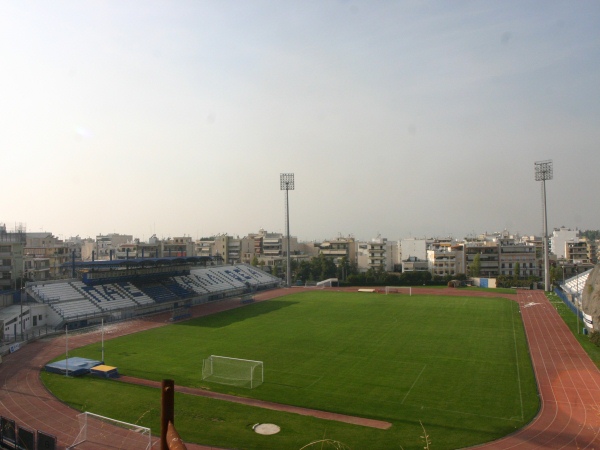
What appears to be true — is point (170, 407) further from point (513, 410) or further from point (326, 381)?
point (326, 381)

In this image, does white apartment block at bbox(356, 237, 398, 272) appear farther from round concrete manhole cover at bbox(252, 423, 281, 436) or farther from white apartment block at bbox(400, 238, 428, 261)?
round concrete manhole cover at bbox(252, 423, 281, 436)

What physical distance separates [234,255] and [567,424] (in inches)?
3313

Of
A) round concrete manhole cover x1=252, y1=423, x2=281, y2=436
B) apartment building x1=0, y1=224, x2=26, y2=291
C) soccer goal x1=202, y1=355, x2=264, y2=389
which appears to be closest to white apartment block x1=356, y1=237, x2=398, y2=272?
apartment building x1=0, y1=224, x2=26, y2=291

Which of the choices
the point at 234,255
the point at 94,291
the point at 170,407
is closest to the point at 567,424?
the point at 170,407

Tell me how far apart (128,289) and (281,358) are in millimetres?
23562

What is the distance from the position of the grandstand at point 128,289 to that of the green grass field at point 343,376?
22.4 feet

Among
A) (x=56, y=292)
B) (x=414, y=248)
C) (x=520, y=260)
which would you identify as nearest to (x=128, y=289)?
(x=56, y=292)

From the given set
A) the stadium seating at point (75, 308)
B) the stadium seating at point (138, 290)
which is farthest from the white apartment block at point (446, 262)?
the stadium seating at point (75, 308)

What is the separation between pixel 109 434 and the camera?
15781 mm

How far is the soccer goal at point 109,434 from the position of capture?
15.1m

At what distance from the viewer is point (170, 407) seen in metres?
2.62

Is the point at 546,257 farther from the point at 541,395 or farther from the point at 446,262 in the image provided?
the point at 541,395

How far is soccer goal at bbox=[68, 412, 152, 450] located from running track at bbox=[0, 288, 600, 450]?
0.22 m

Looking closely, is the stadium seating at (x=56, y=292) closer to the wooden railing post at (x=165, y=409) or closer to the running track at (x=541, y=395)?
the running track at (x=541, y=395)
